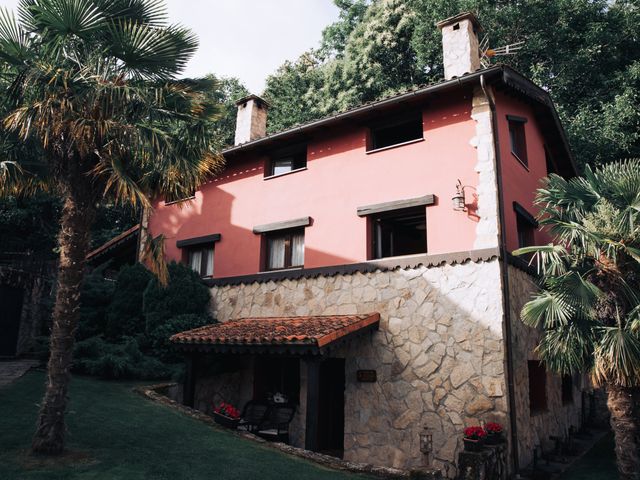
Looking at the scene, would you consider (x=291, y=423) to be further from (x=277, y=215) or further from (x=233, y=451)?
(x=277, y=215)

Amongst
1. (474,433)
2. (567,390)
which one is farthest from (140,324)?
(567,390)

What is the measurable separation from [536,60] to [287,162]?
1508 cm

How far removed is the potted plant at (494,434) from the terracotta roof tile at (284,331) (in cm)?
299

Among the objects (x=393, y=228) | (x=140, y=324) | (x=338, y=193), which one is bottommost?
(x=140, y=324)

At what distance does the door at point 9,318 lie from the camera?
612 inches

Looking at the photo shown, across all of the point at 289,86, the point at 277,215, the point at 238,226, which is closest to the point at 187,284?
the point at 238,226

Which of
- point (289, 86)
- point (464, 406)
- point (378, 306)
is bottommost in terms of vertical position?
point (464, 406)

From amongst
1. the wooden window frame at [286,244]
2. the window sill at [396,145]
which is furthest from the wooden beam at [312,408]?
the window sill at [396,145]

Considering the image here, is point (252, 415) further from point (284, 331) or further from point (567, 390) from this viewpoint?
point (567, 390)

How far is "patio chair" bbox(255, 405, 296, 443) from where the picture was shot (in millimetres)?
10805

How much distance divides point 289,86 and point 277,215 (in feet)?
57.7

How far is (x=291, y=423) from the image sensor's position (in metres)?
11.9

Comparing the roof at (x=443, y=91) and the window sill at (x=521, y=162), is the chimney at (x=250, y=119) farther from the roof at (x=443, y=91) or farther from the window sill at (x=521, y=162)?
the window sill at (x=521, y=162)

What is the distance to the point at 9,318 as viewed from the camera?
51.5 feet
